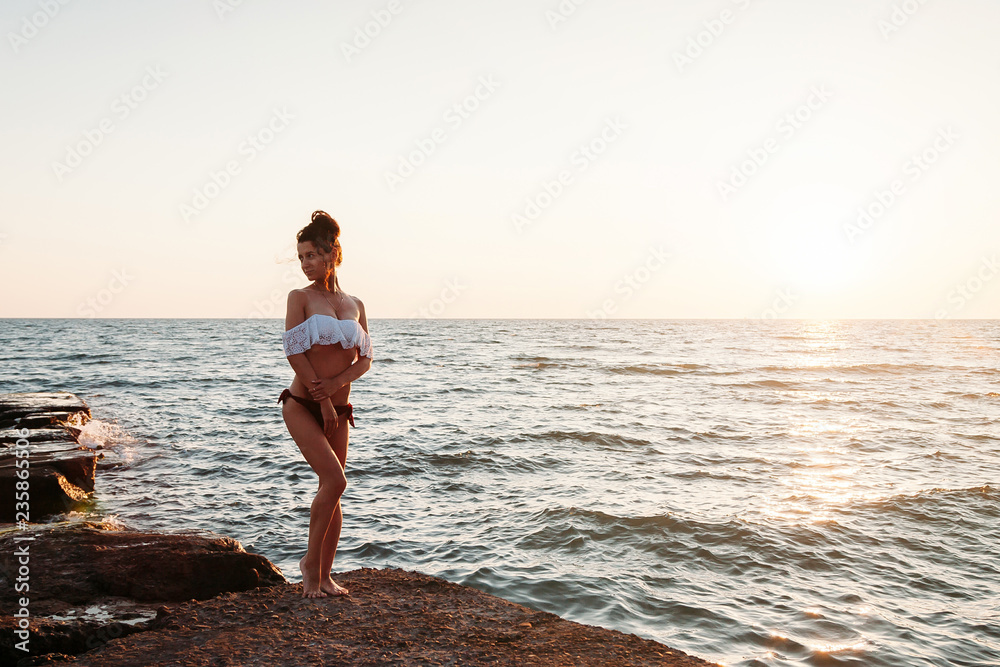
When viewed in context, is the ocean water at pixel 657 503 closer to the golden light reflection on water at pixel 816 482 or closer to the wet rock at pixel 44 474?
the golden light reflection on water at pixel 816 482

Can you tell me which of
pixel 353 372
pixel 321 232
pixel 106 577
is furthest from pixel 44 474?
pixel 321 232

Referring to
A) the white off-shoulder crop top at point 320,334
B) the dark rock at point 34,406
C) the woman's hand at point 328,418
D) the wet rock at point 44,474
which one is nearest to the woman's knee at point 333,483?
the woman's hand at point 328,418

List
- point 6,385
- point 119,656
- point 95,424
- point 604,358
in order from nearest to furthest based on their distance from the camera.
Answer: point 119,656 < point 95,424 < point 6,385 < point 604,358

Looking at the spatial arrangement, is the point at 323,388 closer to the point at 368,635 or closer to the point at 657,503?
the point at 368,635

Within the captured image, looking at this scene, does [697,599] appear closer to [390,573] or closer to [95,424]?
[390,573]

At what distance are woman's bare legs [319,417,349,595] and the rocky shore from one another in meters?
0.14

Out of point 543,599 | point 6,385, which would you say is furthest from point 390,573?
point 6,385

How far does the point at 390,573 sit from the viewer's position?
4879 mm

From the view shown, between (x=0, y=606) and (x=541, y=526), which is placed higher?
(x=0, y=606)

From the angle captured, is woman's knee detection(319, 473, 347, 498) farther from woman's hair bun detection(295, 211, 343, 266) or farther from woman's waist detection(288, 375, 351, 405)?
woman's hair bun detection(295, 211, 343, 266)

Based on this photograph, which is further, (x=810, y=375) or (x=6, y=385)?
(x=810, y=375)

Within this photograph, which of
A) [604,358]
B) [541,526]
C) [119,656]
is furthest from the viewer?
[604,358]

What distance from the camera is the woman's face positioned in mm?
4234

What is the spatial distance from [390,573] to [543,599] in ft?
4.41
